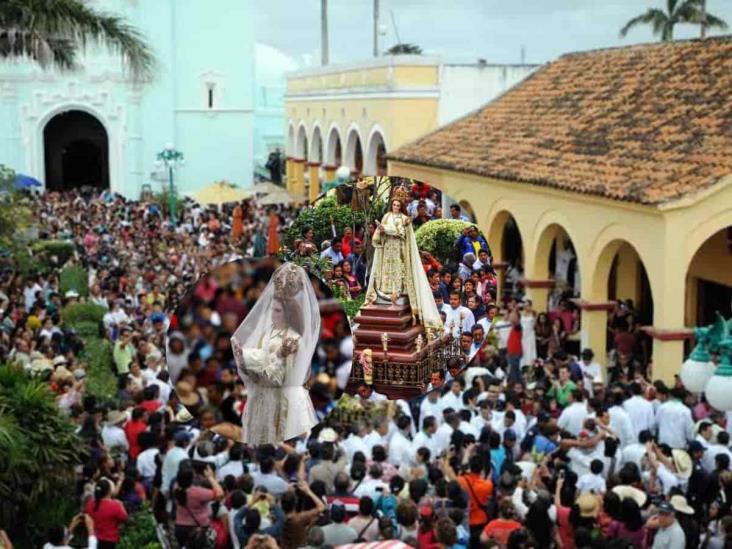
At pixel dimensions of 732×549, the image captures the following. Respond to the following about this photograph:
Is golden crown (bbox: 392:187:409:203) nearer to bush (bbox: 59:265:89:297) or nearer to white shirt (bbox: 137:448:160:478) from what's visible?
white shirt (bbox: 137:448:160:478)

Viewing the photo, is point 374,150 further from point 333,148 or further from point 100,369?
point 100,369

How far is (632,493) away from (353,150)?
78.2 feet

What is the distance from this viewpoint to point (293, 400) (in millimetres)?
2885

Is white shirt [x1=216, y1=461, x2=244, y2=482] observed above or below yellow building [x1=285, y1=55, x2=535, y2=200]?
below

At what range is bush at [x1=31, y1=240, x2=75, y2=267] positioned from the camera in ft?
74.8

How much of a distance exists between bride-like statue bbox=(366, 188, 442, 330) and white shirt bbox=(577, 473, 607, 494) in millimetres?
5882

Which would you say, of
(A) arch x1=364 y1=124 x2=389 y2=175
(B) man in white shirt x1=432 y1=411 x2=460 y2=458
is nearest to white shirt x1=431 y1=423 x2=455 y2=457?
(B) man in white shirt x1=432 y1=411 x2=460 y2=458

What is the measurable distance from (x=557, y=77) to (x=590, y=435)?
13728 millimetres

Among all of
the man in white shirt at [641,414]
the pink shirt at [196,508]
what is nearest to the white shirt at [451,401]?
the man in white shirt at [641,414]

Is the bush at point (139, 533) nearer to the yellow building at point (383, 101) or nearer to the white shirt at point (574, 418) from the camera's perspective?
the white shirt at point (574, 418)

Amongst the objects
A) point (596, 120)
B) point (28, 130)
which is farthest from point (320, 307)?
point (28, 130)

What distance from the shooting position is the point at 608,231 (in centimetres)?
1484

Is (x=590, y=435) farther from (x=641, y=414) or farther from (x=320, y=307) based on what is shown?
(x=320, y=307)

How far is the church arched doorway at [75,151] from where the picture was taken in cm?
4428
